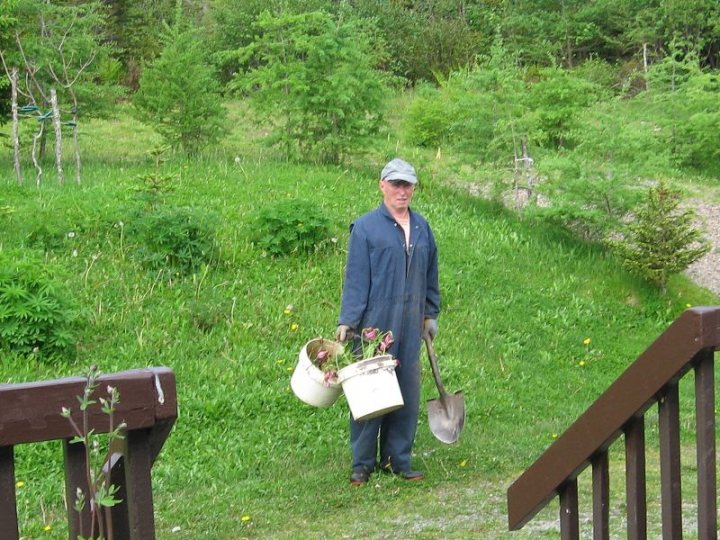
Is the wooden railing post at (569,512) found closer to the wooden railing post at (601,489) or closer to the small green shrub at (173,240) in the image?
the wooden railing post at (601,489)

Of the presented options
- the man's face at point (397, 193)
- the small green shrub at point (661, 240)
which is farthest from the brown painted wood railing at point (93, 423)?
the small green shrub at point (661, 240)

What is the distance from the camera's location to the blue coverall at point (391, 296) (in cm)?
664

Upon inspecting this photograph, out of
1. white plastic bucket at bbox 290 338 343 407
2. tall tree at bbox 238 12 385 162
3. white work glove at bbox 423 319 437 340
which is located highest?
tall tree at bbox 238 12 385 162

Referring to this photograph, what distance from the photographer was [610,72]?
26.8 meters

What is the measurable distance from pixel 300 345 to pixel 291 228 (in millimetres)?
1883

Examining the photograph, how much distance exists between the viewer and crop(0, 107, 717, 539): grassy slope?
21.5 ft

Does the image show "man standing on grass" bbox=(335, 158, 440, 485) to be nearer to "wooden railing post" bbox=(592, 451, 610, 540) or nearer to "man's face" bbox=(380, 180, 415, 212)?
"man's face" bbox=(380, 180, 415, 212)

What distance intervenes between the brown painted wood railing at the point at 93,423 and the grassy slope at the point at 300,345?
3.60 metres

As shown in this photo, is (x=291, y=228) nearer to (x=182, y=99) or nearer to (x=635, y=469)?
(x=182, y=99)

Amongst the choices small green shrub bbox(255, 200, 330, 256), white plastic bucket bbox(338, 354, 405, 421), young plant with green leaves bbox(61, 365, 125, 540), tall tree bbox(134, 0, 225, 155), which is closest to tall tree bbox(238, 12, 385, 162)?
tall tree bbox(134, 0, 225, 155)

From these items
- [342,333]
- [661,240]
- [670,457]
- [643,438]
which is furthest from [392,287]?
[661,240]

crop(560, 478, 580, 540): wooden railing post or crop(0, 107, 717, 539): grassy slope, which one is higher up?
crop(560, 478, 580, 540): wooden railing post

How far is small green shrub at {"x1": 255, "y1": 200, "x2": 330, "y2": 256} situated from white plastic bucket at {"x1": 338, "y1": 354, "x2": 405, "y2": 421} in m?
4.69

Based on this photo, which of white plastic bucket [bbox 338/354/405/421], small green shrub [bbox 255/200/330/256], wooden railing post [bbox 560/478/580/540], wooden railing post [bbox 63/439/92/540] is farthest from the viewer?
small green shrub [bbox 255/200/330/256]
